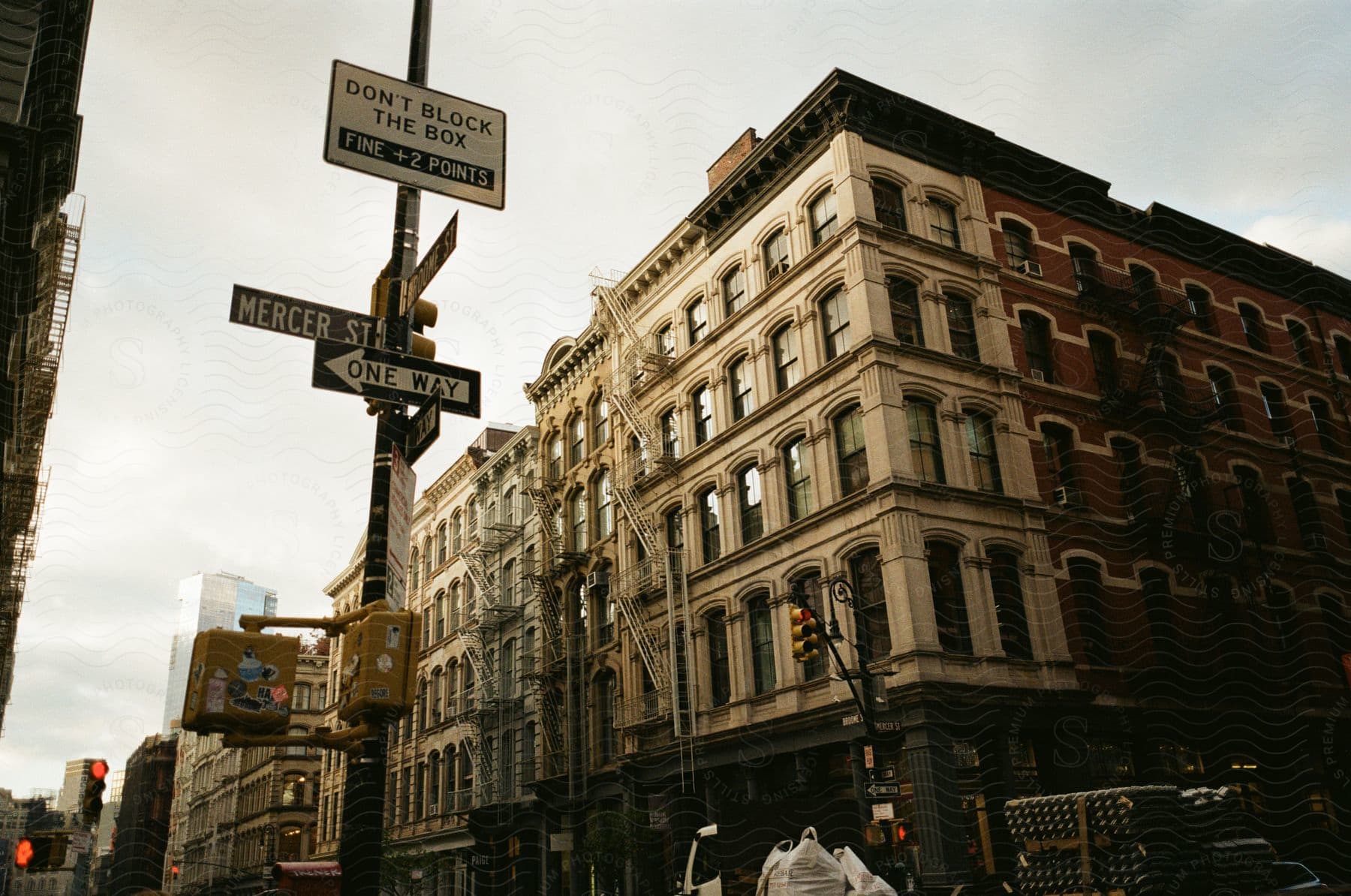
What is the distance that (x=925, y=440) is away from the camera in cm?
2381

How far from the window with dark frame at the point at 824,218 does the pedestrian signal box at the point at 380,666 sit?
2159cm

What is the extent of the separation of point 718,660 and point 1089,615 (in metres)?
9.76

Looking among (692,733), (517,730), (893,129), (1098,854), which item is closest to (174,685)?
(517,730)

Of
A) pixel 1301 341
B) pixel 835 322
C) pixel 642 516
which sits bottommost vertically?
pixel 642 516

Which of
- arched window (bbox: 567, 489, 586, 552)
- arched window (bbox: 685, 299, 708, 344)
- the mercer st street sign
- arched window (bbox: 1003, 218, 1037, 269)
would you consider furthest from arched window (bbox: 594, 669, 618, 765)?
the mercer st street sign

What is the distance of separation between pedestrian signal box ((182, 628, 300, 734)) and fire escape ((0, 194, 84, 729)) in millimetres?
15904

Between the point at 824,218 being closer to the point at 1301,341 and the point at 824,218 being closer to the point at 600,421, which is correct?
the point at 600,421

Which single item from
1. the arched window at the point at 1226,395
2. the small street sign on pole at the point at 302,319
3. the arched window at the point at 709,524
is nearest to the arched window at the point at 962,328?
the arched window at the point at 709,524

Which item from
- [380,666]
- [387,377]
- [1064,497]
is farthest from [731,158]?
[380,666]

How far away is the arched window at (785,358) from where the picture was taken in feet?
87.7

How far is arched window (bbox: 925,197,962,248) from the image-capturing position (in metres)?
26.7

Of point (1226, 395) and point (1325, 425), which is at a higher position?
point (1226, 395)

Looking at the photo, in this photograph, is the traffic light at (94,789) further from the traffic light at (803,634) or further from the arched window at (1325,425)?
the arched window at (1325,425)

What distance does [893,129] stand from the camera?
26672 millimetres
